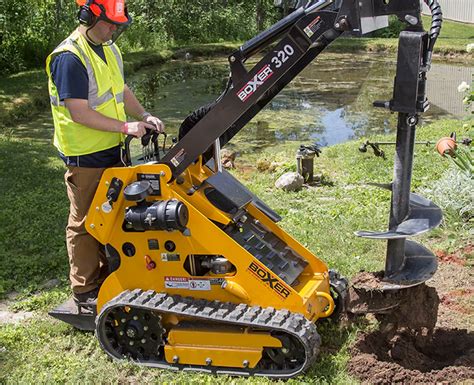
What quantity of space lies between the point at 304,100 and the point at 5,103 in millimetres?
7229

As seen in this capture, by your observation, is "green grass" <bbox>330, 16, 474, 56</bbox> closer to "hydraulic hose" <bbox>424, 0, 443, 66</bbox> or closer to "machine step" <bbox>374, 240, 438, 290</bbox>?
"machine step" <bbox>374, 240, 438, 290</bbox>

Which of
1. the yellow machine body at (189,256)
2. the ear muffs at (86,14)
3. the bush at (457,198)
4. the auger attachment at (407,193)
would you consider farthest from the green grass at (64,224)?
the ear muffs at (86,14)

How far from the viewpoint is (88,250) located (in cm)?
444

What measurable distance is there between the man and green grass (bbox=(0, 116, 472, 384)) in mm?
537

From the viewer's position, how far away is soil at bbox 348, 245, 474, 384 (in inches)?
150

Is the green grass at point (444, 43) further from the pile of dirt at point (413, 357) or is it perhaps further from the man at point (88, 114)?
the man at point (88, 114)

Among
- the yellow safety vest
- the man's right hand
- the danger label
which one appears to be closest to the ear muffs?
the yellow safety vest

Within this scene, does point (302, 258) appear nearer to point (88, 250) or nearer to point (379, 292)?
point (379, 292)

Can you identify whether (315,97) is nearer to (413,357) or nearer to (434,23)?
(413,357)

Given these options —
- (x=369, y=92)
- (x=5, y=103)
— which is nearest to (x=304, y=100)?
(x=369, y=92)

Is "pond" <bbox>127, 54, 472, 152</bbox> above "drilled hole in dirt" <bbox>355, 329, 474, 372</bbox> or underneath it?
above

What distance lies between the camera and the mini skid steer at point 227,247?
3613mm

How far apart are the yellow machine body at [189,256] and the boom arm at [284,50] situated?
0.27 metres

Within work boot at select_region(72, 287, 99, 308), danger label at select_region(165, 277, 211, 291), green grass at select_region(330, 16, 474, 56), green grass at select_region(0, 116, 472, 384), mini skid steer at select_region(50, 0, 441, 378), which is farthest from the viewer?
green grass at select_region(330, 16, 474, 56)
